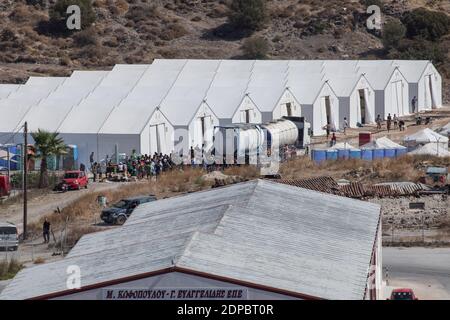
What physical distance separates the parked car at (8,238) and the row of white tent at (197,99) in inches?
503

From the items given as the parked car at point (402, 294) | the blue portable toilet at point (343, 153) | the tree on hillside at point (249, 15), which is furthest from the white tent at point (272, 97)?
the parked car at point (402, 294)

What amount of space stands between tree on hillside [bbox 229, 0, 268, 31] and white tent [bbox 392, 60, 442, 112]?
18.4m

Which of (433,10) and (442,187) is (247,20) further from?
(442,187)

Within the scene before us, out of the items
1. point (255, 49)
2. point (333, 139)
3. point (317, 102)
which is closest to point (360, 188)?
point (333, 139)

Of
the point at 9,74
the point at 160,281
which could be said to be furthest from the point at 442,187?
the point at 9,74

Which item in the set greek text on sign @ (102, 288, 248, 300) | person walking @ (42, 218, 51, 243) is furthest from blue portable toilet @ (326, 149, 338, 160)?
greek text on sign @ (102, 288, 248, 300)

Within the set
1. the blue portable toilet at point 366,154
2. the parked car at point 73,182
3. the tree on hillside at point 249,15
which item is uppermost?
the tree on hillside at point 249,15

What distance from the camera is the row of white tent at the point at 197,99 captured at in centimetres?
5481

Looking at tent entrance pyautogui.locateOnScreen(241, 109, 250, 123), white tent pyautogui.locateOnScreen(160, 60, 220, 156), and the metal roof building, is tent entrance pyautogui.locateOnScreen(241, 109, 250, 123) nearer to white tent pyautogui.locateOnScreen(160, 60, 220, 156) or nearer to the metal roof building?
white tent pyautogui.locateOnScreen(160, 60, 220, 156)

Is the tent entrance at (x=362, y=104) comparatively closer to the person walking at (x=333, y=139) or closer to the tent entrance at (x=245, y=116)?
the person walking at (x=333, y=139)

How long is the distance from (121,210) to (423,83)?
29424 mm

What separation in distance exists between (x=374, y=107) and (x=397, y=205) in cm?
2278

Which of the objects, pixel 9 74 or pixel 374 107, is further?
pixel 9 74

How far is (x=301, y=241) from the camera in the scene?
28.5m
